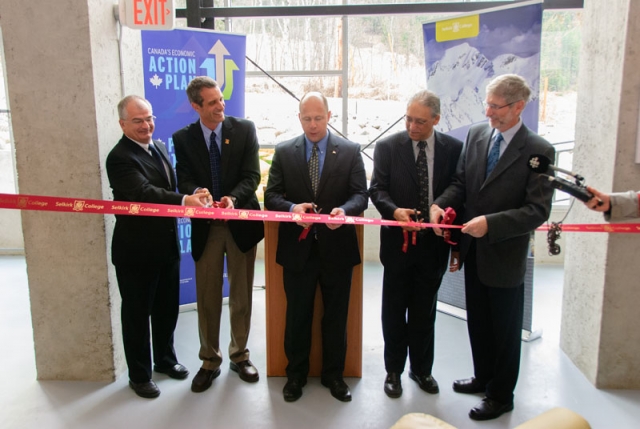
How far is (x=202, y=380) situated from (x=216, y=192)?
1203 millimetres

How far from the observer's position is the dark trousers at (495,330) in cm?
277

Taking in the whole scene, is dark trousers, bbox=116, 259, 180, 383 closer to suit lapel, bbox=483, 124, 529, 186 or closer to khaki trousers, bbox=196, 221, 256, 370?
khaki trousers, bbox=196, 221, 256, 370

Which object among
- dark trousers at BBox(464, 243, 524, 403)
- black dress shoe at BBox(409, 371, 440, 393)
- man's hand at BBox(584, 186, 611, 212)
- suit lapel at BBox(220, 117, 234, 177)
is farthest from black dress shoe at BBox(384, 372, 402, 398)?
suit lapel at BBox(220, 117, 234, 177)

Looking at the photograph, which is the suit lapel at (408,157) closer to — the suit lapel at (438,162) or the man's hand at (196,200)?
the suit lapel at (438,162)

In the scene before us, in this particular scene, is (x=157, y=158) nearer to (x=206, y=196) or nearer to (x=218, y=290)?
(x=206, y=196)

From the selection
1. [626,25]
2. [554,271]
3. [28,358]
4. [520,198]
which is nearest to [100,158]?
[28,358]

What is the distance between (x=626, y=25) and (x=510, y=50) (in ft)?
3.36

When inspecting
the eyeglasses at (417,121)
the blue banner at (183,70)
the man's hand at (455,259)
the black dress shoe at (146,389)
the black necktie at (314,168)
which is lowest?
the black dress shoe at (146,389)

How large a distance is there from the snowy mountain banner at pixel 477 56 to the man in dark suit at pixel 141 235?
7.83 ft

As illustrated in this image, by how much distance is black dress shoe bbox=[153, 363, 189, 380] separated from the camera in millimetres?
3307

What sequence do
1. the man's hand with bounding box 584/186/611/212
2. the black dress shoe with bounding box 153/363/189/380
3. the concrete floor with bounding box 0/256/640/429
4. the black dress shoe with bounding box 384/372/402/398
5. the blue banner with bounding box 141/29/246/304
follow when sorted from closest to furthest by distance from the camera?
the man's hand with bounding box 584/186/611/212
the concrete floor with bounding box 0/256/640/429
the black dress shoe with bounding box 384/372/402/398
the black dress shoe with bounding box 153/363/189/380
the blue banner with bounding box 141/29/246/304

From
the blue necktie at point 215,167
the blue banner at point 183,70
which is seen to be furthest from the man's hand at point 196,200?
the blue banner at point 183,70

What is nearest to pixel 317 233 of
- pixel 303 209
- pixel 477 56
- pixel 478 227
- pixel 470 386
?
pixel 303 209

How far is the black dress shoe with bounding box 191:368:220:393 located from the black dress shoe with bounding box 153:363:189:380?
0.40ft
